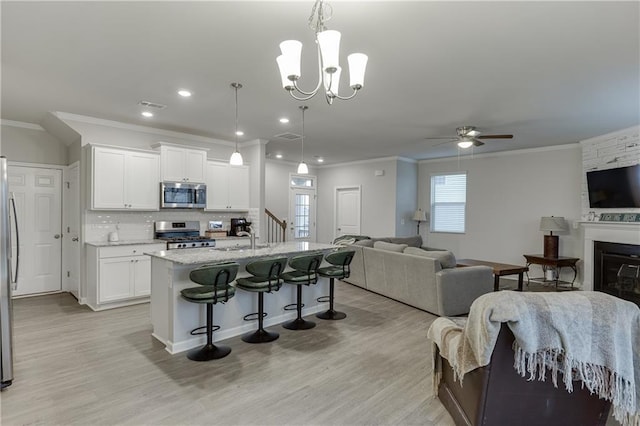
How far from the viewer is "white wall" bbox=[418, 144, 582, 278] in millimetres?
6535

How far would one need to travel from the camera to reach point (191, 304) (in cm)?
354

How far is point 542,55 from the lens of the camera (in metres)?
2.88

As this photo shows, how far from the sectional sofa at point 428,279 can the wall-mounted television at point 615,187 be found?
8.41 feet

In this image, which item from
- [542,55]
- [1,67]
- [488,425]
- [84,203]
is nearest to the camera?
[488,425]

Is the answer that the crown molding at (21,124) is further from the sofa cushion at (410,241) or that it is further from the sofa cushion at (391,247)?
the sofa cushion at (410,241)

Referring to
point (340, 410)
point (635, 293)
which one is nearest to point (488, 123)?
point (635, 293)

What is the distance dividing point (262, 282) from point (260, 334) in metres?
0.62

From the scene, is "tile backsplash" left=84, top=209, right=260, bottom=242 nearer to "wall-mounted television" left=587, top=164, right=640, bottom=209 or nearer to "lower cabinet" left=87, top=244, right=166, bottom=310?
"lower cabinet" left=87, top=244, right=166, bottom=310

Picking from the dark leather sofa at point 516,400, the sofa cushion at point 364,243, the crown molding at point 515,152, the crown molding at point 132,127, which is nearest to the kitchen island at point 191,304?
the sofa cushion at point 364,243

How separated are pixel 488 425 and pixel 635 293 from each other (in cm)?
485

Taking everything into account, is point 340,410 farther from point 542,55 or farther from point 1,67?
point 1,67

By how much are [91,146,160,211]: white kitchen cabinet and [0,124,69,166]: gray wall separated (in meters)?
1.38

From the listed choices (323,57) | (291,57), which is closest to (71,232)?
(291,57)

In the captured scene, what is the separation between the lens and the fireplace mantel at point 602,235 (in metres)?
5.06
